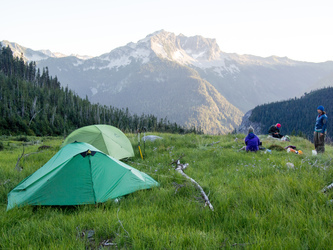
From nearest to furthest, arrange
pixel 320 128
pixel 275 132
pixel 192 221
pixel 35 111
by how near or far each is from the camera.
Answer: pixel 192 221 < pixel 320 128 < pixel 275 132 < pixel 35 111

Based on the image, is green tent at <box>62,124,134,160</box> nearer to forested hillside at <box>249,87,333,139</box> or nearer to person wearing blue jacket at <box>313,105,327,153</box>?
person wearing blue jacket at <box>313,105,327,153</box>

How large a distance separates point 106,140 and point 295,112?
175 m

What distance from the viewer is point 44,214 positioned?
3859 mm

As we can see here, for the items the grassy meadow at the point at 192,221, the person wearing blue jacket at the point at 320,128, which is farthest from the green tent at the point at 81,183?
the person wearing blue jacket at the point at 320,128

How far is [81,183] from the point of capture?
182 inches

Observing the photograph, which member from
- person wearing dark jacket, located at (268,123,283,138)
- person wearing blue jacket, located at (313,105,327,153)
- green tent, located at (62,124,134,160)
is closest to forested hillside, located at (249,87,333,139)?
person wearing dark jacket, located at (268,123,283,138)

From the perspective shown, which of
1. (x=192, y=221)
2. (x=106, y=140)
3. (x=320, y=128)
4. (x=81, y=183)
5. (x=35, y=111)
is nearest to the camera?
(x=192, y=221)

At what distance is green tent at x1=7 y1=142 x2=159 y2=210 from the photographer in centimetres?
435

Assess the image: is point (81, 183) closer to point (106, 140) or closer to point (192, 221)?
point (192, 221)

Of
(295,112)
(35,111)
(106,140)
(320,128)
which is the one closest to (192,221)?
(106,140)

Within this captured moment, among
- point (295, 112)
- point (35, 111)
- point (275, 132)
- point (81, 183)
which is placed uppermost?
point (81, 183)

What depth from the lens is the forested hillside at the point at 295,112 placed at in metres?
139

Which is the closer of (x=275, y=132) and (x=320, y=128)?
(x=320, y=128)

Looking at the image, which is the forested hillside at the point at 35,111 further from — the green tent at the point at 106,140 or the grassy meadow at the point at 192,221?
the grassy meadow at the point at 192,221
